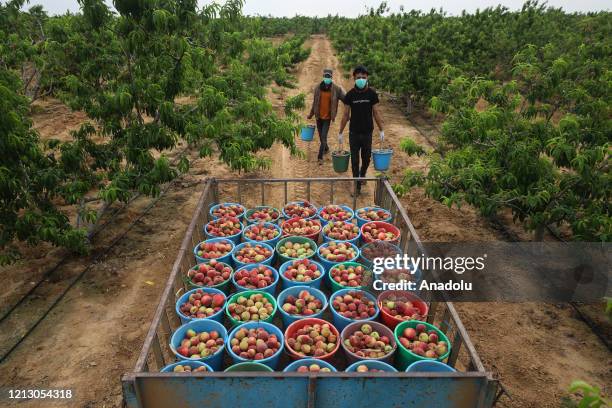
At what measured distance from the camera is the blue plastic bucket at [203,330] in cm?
362

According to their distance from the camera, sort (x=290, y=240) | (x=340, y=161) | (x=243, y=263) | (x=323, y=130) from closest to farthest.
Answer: (x=243, y=263), (x=290, y=240), (x=340, y=161), (x=323, y=130)

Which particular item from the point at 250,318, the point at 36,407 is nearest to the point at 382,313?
the point at 250,318

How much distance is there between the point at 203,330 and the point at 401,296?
206 cm

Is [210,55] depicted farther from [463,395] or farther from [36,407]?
[463,395]

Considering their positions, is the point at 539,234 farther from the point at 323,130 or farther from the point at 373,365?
the point at 323,130

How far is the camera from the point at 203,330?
4031 mm

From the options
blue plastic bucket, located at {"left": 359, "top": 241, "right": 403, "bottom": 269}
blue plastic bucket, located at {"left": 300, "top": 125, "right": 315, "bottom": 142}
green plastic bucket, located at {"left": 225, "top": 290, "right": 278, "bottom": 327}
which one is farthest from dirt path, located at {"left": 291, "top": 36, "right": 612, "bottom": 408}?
blue plastic bucket, located at {"left": 300, "top": 125, "right": 315, "bottom": 142}

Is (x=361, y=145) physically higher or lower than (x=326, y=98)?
lower

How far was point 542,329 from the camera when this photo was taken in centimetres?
527

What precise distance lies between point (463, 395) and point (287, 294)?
6.70ft

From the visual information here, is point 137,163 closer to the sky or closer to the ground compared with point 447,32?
closer to the ground

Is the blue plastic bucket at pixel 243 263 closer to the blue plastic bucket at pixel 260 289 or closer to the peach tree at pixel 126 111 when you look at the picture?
the blue plastic bucket at pixel 260 289

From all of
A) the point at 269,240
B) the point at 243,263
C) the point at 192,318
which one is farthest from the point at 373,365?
the point at 269,240

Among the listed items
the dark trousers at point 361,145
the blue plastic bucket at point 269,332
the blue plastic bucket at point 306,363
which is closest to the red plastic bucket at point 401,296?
the blue plastic bucket at point 306,363
